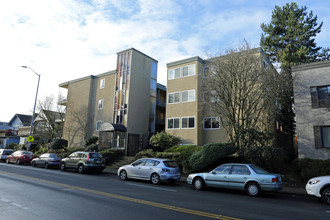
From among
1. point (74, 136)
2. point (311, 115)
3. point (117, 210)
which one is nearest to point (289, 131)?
point (311, 115)

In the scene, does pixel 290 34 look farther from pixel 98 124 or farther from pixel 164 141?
pixel 98 124

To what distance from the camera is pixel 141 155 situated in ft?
70.3

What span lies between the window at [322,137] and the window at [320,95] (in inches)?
66.2

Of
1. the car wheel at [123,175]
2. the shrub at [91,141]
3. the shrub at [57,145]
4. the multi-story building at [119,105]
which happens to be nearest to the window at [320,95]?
the car wheel at [123,175]

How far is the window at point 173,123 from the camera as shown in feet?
79.5

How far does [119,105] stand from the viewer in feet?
95.6

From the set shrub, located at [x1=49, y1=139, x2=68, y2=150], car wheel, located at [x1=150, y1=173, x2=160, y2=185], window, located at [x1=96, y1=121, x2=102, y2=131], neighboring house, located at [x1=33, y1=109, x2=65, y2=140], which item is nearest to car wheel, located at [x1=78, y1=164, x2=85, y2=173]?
car wheel, located at [x1=150, y1=173, x2=160, y2=185]

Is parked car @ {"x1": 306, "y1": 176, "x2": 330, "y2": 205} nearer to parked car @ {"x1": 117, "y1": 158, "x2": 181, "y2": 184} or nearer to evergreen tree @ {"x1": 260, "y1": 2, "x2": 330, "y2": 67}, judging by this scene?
parked car @ {"x1": 117, "y1": 158, "x2": 181, "y2": 184}

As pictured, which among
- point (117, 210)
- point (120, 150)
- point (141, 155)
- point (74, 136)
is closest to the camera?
point (117, 210)

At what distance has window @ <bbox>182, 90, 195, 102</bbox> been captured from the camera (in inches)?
938

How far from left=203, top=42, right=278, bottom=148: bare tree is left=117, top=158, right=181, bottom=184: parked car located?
5.48m

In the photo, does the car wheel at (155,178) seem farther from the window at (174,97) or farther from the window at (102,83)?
the window at (102,83)

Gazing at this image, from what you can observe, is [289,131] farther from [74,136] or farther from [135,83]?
[74,136]

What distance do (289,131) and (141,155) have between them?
16.4 metres
